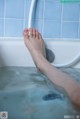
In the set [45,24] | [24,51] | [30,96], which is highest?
[45,24]

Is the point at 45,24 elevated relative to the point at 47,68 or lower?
elevated

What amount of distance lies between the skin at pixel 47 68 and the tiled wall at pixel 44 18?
0.29ft

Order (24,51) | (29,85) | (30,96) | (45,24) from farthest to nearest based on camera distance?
(45,24) → (24,51) → (29,85) → (30,96)

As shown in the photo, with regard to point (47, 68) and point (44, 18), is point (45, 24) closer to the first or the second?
point (44, 18)

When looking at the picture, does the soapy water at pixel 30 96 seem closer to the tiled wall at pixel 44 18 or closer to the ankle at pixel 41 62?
the ankle at pixel 41 62

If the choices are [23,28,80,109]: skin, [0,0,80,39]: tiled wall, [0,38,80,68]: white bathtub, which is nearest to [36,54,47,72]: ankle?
[23,28,80,109]: skin

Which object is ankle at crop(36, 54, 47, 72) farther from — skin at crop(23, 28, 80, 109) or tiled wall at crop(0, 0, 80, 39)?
tiled wall at crop(0, 0, 80, 39)

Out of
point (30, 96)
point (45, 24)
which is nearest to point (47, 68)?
point (30, 96)

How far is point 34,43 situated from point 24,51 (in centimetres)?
7

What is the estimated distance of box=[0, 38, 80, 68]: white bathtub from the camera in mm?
1389

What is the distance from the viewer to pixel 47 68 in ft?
4.01

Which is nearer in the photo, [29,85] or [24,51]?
[29,85]

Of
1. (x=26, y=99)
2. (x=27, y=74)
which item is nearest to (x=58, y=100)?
(x=26, y=99)

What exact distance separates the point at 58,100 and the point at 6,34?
0.61 meters
